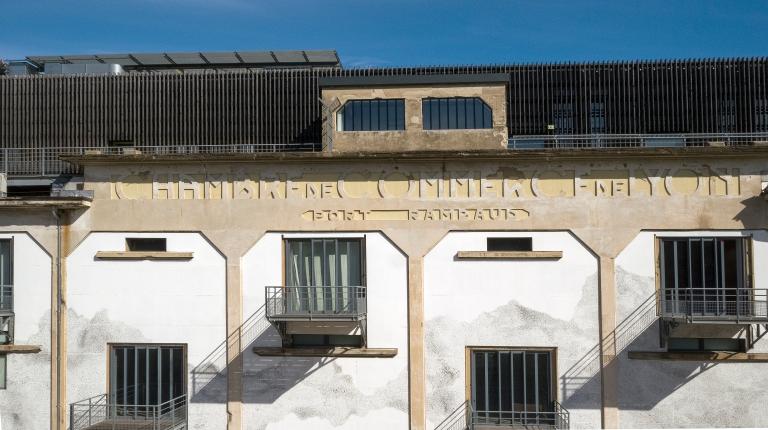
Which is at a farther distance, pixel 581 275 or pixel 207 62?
pixel 207 62

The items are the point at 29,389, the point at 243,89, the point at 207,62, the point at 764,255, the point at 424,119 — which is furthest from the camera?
the point at 207,62

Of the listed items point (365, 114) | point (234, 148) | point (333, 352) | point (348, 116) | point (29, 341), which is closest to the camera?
point (333, 352)

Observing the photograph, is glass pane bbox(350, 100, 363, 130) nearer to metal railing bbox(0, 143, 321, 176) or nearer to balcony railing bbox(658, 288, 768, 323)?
metal railing bbox(0, 143, 321, 176)

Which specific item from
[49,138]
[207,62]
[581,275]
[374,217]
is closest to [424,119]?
[374,217]

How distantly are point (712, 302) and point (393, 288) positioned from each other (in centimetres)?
830

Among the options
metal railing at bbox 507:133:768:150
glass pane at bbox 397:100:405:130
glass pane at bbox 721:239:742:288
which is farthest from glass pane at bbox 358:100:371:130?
glass pane at bbox 721:239:742:288

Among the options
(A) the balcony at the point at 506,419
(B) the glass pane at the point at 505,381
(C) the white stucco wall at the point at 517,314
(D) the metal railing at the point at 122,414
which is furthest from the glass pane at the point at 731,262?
(D) the metal railing at the point at 122,414

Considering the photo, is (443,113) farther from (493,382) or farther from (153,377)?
(153,377)

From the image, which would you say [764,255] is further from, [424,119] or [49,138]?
[49,138]

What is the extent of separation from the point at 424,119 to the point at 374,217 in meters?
3.73

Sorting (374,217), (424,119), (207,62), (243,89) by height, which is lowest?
(374,217)

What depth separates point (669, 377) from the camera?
1789cm

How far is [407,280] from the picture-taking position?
1861 cm

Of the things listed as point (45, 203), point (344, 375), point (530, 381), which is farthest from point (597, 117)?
point (45, 203)
